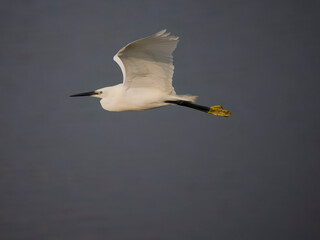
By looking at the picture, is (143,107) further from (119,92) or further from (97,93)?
(97,93)

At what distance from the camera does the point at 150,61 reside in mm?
Answer: 3521

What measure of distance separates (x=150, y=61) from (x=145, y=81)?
9.7 inches

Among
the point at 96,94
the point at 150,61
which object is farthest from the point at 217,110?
the point at 96,94

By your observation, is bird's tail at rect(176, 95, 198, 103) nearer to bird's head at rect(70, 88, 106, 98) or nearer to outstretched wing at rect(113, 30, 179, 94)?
outstretched wing at rect(113, 30, 179, 94)

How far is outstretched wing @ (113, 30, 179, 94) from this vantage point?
10.8ft

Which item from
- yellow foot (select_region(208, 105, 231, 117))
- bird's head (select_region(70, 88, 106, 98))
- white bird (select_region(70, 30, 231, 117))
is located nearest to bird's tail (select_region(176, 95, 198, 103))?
white bird (select_region(70, 30, 231, 117))

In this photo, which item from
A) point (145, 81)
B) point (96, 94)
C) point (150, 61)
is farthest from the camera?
point (96, 94)

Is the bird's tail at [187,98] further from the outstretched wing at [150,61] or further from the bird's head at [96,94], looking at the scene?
the bird's head at [96,94]

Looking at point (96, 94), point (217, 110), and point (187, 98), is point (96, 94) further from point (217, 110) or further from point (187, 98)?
point (217, 110)

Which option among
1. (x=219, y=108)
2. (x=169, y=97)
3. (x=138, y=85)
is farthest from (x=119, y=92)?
(x=219, y=108)

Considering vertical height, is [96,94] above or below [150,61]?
below

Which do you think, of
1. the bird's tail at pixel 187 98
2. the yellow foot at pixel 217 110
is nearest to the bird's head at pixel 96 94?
the bird's tail at pixel 187 98

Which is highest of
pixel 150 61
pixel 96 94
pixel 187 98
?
pixel 150 61

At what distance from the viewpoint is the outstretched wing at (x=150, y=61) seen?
10.8 ft
